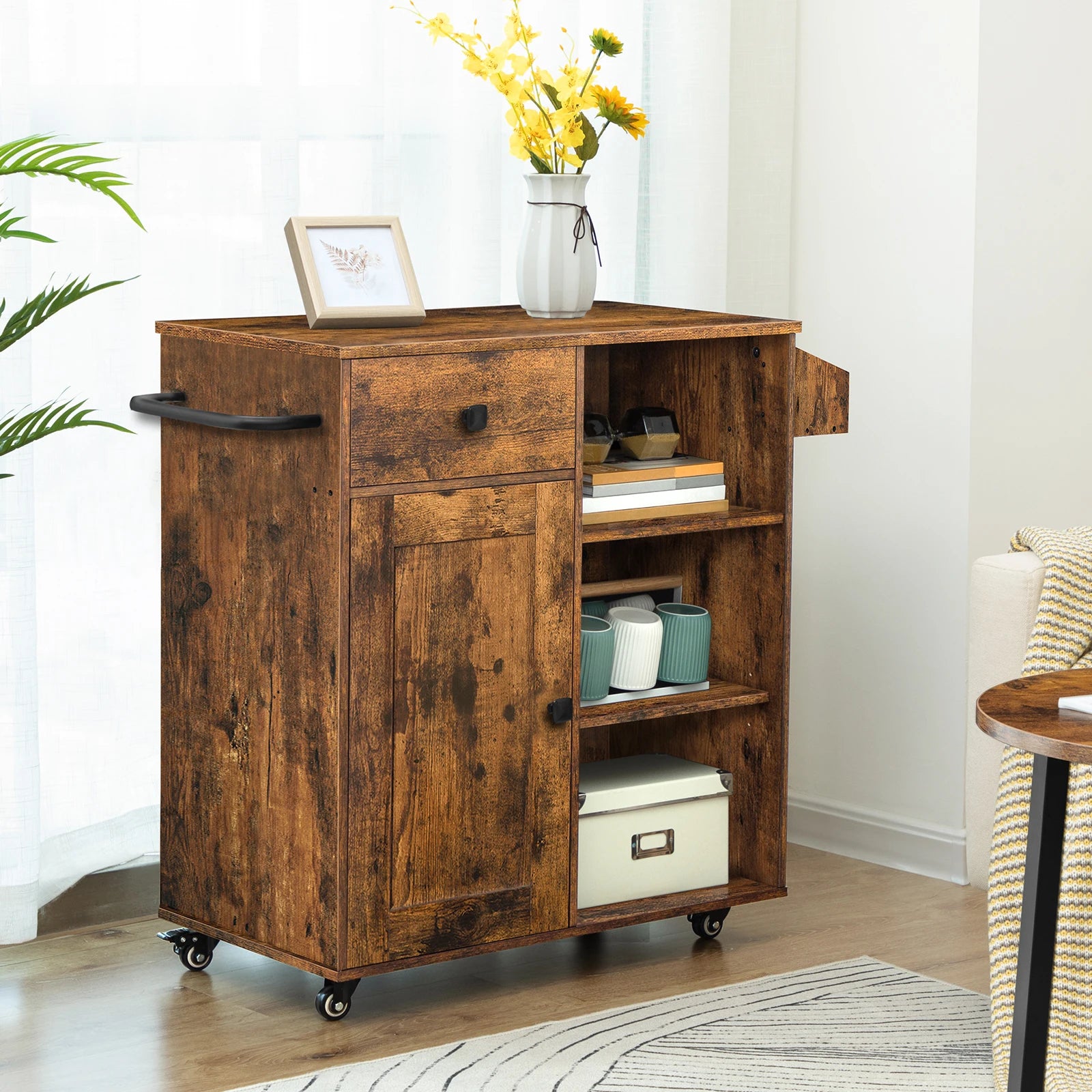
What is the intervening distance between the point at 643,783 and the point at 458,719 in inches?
16.5

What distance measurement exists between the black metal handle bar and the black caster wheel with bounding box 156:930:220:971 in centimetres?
76

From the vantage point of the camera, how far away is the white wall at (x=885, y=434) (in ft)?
10.5

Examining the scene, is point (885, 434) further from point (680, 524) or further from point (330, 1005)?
point (330, 1005)

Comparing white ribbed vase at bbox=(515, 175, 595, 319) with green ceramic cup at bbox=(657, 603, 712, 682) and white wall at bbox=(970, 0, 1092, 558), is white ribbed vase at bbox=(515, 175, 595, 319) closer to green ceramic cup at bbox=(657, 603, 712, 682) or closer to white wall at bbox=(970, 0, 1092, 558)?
green ceramic cup at bbox=(657, 603, 712, 682)

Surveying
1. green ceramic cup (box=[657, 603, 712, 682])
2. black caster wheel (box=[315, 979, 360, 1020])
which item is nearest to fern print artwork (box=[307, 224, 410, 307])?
green ceramic cup (box=[657, 603, 712, 682])

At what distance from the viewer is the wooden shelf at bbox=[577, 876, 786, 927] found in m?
2.66

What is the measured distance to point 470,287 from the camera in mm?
3107

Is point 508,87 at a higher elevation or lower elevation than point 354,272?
higher

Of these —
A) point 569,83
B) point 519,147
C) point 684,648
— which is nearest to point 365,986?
point 684,648

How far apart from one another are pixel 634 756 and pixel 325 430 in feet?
2.95

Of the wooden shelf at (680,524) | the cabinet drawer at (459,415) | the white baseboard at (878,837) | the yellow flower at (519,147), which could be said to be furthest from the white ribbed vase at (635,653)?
the white baseboard at (878,837)

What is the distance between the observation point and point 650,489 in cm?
268

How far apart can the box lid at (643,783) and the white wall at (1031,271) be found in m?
0.71

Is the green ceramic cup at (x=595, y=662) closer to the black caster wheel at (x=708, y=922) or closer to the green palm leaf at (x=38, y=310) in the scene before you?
the black caster wheel at (x=708, y=922)
